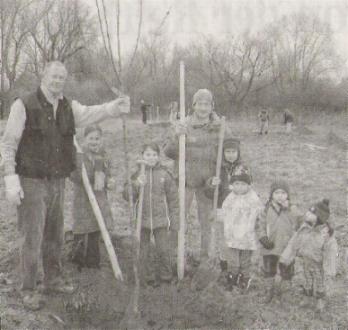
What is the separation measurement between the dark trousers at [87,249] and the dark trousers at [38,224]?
296 millimetres

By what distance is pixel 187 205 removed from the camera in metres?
4.21

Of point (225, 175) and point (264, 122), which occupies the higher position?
point (264, 122)

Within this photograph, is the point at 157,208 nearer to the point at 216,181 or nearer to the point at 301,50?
the point at 216,181

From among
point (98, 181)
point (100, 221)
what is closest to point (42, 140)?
point (98, 181)

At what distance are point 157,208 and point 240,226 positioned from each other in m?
0.72

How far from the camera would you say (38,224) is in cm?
344

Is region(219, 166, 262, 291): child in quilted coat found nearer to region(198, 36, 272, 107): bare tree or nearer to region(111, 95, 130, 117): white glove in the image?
region(111, 95, 130, 117): white glove

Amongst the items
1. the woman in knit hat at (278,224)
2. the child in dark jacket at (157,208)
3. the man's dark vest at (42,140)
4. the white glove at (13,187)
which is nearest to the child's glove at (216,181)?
the child in dark jacket at (157,208)

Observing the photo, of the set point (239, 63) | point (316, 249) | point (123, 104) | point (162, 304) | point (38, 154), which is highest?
point (239, 63)

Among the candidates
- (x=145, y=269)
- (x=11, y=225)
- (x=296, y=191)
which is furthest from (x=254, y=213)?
(x=296, y=191)

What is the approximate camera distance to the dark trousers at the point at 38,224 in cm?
340

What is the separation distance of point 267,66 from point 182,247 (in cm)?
1981

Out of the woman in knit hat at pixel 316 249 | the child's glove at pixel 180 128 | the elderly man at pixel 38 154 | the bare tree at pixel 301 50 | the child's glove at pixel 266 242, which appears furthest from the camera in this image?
the bare tree at pixel 301 50

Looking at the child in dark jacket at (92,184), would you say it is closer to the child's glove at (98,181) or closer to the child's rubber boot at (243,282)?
the child's glove at (98,181)
